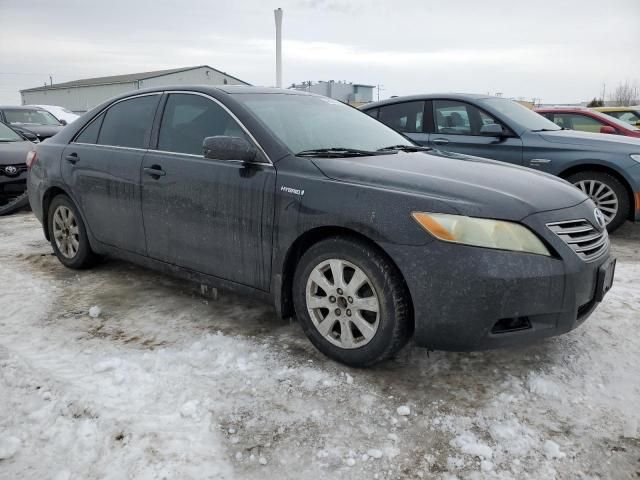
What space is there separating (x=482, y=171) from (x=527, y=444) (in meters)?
1.47

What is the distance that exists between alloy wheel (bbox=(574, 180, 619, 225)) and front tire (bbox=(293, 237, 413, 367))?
4123 millimetres

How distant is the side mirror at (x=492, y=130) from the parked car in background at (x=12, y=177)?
6.18 metres

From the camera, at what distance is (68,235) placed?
15.0 ft

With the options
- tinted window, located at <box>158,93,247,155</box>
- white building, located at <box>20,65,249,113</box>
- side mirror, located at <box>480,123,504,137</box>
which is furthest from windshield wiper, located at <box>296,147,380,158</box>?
white building, located at <box>20,65,249,113</box>

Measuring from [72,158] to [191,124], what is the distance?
53.3 inches

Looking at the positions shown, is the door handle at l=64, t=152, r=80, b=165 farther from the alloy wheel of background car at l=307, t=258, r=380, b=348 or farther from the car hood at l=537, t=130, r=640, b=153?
the car hood at l=537, t=130, r=640, b=153

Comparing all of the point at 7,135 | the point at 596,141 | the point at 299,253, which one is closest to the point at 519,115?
the point at 596,141

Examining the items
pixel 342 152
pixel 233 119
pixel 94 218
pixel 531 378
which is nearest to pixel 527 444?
pixel 531 378

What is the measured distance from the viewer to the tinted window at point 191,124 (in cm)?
341

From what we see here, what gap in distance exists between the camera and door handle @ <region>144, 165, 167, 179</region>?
361 cm

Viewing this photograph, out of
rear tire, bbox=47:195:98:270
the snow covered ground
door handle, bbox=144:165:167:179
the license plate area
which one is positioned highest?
door handle, bbox=144:165:167:179

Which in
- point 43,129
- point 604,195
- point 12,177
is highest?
point 43,129

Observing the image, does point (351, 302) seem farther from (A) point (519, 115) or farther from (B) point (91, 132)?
(A) point (519, 115)

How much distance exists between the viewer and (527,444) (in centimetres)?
228
